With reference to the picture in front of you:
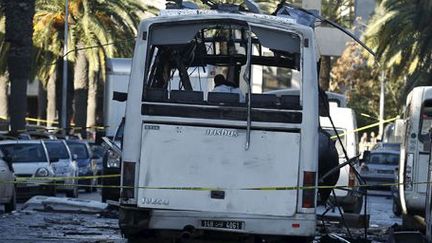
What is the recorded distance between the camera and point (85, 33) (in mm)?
43250

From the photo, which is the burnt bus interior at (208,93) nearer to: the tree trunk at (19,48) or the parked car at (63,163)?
the parked car at (63,163)

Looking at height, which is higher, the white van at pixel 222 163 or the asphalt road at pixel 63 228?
the white van at pixel 222 163

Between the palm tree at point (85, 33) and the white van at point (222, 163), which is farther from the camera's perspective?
the palm tree at point (85, 33)

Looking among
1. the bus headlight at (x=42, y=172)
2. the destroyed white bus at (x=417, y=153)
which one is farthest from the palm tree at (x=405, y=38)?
the destroyed white bus at (x=417, y=153)

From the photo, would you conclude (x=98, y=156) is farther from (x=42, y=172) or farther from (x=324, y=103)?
(x=324, y=103)

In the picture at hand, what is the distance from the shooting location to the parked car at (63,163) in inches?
1110

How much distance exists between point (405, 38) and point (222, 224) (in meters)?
32.9

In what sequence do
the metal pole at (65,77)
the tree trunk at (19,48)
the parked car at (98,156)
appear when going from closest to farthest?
→ 1. the tree trunk at (19,48)
2. the parked car at (98,156)
3. the metal pole at (65,77)

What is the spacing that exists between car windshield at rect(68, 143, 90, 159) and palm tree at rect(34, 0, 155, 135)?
8.81 metres

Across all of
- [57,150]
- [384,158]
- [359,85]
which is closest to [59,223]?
[57,150]

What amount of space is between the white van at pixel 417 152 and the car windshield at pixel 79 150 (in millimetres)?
14972

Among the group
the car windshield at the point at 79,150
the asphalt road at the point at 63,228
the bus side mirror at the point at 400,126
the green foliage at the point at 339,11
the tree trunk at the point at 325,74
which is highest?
the green foliage at the point at 339,11

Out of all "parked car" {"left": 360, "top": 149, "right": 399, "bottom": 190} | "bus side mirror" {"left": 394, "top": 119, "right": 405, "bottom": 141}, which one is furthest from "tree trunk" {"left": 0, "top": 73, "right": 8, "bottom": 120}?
"bus side mirror" {"left": 394, "top": 119, "right": 405, "bottom": 141}

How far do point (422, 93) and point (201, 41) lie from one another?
7.17 meters
